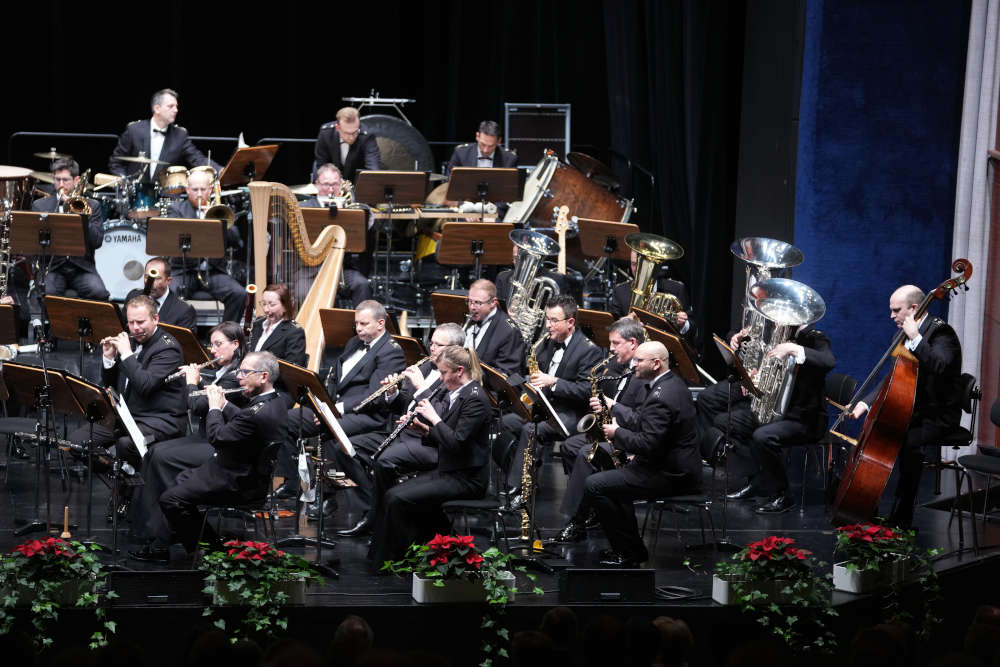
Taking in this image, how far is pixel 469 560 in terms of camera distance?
6816mm

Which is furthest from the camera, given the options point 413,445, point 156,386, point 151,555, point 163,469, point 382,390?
point 156,386

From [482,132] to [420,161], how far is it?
65.8 inches

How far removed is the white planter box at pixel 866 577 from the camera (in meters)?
7.24

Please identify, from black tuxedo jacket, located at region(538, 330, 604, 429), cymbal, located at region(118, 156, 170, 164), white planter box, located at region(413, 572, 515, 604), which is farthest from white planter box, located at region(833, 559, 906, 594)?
cymbal, located at region(118, 156, 170, 164)

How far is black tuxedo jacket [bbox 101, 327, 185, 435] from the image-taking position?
26.6 ft

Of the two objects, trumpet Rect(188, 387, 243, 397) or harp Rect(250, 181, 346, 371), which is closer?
trumpet Rect(188, 387, 243, 397)

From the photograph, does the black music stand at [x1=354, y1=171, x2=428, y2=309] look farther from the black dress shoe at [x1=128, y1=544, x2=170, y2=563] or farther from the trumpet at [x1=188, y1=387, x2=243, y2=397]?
the black dress shoe at [x1=128, y1=544, x2=170, y2=563]

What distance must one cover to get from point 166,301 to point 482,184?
284 centimetres

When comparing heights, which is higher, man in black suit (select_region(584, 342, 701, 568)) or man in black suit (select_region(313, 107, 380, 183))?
man in black suit (select_region(313, 107, 380, 183))

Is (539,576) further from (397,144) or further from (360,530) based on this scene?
(397,144)

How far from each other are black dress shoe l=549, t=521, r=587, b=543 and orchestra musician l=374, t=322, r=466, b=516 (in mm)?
939

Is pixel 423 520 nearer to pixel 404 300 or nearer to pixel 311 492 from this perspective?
pixel 311 492

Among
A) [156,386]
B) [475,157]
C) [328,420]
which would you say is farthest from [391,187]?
[328,420]

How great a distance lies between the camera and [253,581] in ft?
22.0
